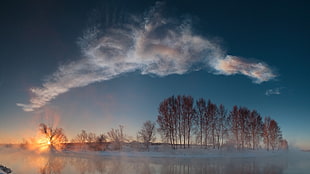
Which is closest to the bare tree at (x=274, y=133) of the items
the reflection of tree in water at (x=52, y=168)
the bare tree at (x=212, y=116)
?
the bare tree at (x=212, y=116)

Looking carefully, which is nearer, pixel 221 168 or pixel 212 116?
pixel 221 168

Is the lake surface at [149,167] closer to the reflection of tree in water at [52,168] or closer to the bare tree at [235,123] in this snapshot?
the reflection of tree in water at [52,168]

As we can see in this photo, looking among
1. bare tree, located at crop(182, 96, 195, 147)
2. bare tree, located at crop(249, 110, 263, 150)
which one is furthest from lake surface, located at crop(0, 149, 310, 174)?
bare tree, located at crop(249, 110, 263, 150)

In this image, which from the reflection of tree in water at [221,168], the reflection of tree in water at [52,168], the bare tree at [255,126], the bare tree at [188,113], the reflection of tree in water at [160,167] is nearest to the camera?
the reflection of tree in water at [52,168]

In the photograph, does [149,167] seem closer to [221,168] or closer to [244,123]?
[221,168]

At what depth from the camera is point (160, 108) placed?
4941 cm

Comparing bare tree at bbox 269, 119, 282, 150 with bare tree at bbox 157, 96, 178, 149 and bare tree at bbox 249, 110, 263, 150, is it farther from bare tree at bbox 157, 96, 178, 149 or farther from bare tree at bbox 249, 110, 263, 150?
bare tree at bbox 157, 96, 178, 149

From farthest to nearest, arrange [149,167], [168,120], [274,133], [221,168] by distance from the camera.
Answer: [274,133] → [168,120] → [149,167] → [221,168]

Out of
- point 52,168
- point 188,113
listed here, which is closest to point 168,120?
point 188,113

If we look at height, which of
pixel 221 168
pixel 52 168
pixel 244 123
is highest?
pixel 244 123

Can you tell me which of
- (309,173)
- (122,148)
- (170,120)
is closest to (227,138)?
(170,120)

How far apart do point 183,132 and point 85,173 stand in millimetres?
31341

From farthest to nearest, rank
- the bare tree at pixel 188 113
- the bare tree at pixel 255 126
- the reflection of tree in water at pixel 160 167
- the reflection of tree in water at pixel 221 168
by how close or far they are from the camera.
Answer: the bare tree at pixel 255 126 < the bare tree at pixel 188 113 < the reflection of tree in water at pixel 221 168 < the reflection of tree in water at pixel 160 167

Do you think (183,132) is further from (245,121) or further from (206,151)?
(245,121)
